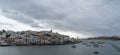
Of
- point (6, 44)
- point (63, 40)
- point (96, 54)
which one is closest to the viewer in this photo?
point (96, 54)

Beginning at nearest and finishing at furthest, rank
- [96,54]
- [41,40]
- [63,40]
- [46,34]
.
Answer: [96,54] → [41,40] → [63,40] → [46,34]

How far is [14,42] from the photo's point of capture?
140375mm

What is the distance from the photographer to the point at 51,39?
504 feet

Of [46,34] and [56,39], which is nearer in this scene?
[56,39]

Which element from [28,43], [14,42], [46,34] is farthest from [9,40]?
[46,34]

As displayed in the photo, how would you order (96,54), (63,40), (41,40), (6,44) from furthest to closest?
(63,40), (41,40), (6,44), (96,54)

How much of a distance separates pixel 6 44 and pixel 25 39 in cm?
1405

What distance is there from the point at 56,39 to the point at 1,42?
139 feet

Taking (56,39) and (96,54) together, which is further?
(56,39)

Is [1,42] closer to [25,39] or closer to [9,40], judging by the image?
[9,40]

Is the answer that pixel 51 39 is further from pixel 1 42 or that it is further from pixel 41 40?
pixel 1 42

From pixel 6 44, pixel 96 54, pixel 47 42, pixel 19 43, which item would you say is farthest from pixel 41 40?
pixel 96 54

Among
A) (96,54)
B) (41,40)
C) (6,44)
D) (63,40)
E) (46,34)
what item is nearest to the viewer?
(96,54)

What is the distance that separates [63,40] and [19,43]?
134ft
